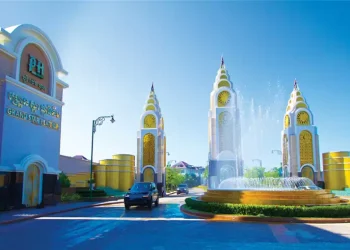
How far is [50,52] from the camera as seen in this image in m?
Answer: 22.6

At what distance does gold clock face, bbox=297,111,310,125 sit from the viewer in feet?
155

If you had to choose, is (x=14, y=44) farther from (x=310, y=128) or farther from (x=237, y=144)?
(x=310, y=128)

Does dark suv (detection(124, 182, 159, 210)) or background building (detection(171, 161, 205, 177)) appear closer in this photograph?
dark suv (detection(124, 182, 159, 210))

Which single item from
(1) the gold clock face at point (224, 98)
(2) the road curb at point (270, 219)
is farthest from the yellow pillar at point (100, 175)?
(2) the road curb at point (270, 219)

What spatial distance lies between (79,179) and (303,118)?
31794 mm

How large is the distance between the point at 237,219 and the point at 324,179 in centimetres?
3570

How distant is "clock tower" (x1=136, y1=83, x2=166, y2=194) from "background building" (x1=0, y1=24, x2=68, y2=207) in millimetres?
23392

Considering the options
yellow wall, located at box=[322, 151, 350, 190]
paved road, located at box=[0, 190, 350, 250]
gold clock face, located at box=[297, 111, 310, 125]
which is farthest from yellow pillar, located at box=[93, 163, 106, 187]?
paved road, located at box=[0, 190, 350, 250]

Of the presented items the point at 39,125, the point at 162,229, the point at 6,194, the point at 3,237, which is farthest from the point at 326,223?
the point at 39,125

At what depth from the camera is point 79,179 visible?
4116 cm

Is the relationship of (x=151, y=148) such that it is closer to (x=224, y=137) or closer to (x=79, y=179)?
(x=224, y=137)

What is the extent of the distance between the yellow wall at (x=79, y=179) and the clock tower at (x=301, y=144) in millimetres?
27841

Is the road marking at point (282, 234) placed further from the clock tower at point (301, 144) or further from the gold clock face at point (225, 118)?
the clock tower at point (301, 144)

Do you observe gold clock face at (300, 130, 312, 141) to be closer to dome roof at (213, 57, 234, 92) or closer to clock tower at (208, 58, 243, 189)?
clock tower at (208, 58, 243, 189)
